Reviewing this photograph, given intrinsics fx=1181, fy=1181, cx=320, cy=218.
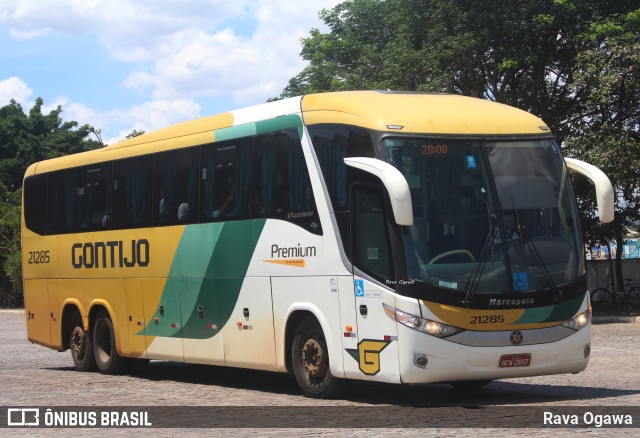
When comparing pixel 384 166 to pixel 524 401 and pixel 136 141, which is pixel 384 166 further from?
pixel 136 141

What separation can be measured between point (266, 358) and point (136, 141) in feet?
18.1

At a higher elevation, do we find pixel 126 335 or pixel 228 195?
pixel 228 195

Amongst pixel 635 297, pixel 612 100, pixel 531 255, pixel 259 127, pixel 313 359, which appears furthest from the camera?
pixel 635 297

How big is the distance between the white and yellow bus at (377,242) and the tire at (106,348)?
97.8 inches

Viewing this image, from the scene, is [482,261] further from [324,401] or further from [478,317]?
[324,401]

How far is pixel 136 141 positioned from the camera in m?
19.1

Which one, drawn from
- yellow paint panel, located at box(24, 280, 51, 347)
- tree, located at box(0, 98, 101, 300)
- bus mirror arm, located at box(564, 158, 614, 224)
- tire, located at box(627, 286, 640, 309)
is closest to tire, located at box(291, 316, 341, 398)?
bus mirror arm, located at box(564, 158, 614, 224)

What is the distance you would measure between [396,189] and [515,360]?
235 centimetres

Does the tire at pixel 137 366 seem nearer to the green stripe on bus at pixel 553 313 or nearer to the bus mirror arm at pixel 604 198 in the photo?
the green stripe on bus at pixel 553 313

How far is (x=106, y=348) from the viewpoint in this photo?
19984 millimetres

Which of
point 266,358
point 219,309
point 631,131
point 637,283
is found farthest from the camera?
point 637,283

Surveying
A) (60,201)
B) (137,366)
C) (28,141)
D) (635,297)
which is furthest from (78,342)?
(28,141)

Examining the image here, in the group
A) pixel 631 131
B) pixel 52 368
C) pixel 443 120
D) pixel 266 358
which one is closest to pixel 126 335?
pixel 52 368

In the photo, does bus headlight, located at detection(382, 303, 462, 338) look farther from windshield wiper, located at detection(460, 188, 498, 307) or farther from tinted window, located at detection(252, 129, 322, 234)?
tinted window, located at detection(252, 129, 322, 234)
